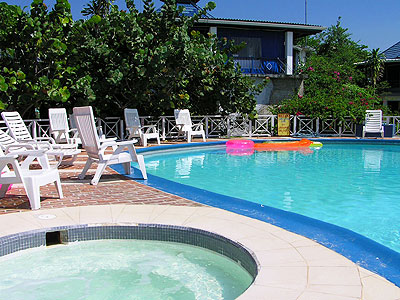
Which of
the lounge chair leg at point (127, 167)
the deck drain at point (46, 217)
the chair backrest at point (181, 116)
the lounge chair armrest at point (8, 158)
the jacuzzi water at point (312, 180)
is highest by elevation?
the chair backrest at point (181, 116)

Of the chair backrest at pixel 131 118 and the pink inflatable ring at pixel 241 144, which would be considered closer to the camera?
the chair backrest at pixel 131 118

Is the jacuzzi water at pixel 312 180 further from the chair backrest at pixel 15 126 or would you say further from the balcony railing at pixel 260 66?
the balcony railing at pixel 260 66

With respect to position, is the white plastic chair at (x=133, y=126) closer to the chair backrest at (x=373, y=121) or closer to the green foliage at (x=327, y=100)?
the green foliage at (x=327, y=100)

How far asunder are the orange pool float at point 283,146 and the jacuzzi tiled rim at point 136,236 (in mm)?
9569

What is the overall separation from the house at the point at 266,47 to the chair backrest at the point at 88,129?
53.6 feet

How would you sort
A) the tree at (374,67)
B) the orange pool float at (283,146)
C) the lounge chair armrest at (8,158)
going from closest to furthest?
the lounge chair armrest at (8,158)
the orange pool float at (283,146)
the tree at (374,67)

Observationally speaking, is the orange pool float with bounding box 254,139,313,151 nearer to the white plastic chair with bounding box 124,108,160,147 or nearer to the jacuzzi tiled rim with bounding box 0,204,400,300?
the white plastic chair with bounding box 124,108,160,147

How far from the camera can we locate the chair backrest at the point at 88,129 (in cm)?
645

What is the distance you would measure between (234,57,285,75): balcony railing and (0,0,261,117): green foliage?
23.7ft

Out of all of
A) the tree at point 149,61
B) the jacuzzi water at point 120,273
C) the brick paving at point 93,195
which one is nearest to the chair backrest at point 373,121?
the tree at point 149,61

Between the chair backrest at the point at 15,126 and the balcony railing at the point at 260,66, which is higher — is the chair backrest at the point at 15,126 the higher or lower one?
the lower one

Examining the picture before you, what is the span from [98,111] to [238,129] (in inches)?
243

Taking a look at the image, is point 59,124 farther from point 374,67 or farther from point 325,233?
point 374,67

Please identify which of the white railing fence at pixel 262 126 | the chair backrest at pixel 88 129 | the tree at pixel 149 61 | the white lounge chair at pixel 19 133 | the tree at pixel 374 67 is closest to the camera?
the chair backrest at pixel 88 129
